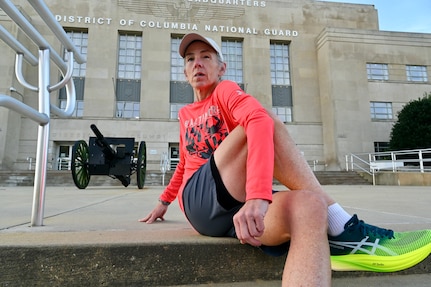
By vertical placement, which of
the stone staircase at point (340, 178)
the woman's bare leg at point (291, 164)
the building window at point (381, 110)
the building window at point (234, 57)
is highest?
the building window at point (234, 57)

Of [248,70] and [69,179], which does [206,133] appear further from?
[248,70]

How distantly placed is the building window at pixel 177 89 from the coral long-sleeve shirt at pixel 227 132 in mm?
16924

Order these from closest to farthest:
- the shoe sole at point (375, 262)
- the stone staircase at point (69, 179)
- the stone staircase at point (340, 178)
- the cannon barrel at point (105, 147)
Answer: the shoe sole at point (375, 262) < the cannon barrel at point (105, 147) < the stone staircase at point (69, 179) < the stone staircase at point (340, 178)

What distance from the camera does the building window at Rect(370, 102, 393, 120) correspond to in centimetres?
1858

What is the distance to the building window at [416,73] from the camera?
63.3ft

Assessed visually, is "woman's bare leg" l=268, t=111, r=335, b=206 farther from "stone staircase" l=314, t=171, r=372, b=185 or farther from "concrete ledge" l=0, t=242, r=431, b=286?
"stone staircase" l=314, t=171, r=372, b=185

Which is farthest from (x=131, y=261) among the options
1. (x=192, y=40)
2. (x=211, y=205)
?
(x=192, y=40)

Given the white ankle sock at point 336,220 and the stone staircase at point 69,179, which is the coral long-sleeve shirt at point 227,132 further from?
the stone staircase at point 69,179

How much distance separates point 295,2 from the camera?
67.1 feet

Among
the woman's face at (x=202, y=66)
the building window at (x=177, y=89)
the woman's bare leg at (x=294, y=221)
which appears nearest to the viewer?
the woman's bare leg at (x=294, y=221)

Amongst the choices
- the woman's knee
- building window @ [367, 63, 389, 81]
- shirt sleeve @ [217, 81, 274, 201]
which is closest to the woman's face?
shirt sleeve @ [217, 81, 274, 201]

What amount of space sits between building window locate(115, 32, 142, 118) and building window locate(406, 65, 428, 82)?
735 inches

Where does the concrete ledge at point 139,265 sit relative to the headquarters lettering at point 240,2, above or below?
below

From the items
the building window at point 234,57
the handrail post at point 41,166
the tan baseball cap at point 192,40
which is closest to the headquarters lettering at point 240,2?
the building window at point 234,57
